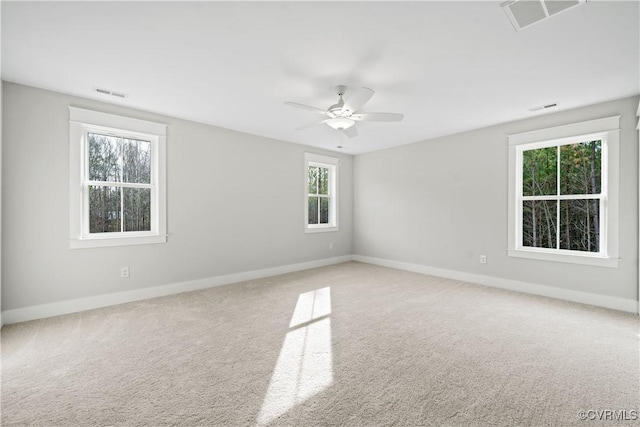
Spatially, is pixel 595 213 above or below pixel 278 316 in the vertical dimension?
above

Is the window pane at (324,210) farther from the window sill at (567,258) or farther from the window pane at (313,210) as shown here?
the window sill at (567,258)

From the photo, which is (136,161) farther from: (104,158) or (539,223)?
(539,223)

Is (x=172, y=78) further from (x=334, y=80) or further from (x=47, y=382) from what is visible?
(x=47, y=382)

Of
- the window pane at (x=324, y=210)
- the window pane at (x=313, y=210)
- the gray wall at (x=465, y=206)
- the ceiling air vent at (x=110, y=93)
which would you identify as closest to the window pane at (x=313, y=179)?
the window pane at (x=313, y=210)

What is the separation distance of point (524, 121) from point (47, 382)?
5753 millimetres

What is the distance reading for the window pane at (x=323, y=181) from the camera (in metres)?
6.26

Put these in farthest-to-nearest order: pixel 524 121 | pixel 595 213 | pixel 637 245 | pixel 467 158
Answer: pixel 467 158 → pixel 524 121 → pixel 595 213 → pixel 637 245

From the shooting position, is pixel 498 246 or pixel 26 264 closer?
pixel 26 264

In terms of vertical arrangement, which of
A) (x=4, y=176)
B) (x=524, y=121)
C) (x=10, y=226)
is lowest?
(x=10, y=226)

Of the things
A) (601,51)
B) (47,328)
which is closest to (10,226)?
(47,328)

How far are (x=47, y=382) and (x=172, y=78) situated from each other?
2671 mm

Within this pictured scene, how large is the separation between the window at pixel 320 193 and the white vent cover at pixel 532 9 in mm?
4110

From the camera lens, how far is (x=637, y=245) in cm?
334

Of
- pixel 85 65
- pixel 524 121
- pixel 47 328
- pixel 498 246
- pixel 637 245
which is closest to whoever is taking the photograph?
pixel 85 65
